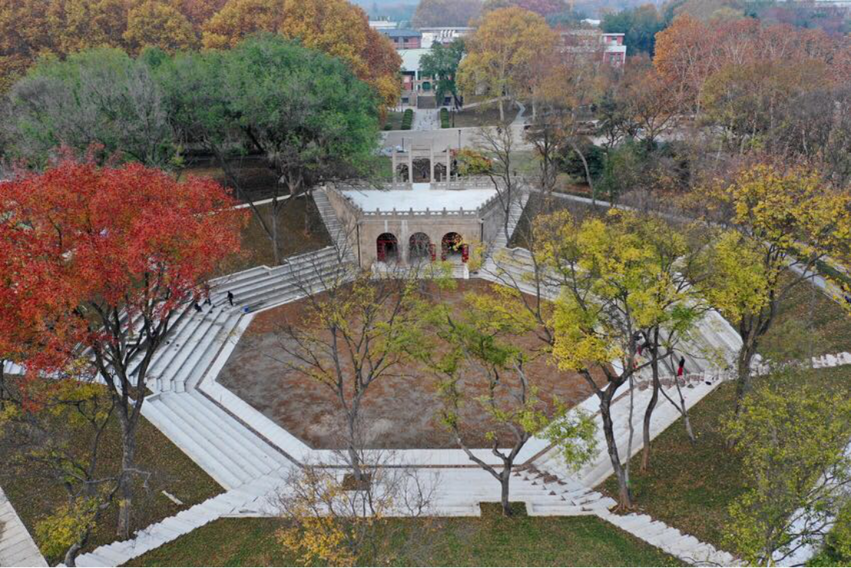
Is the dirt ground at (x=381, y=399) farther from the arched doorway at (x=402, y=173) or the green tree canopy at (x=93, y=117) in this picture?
the arched doorway at (x=402, y=173)

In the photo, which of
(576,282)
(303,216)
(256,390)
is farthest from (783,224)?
(303,216)

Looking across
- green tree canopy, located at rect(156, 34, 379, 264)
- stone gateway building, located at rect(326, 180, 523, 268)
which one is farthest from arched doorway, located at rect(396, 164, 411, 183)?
green tree canopy, located at rect(156, 34, 379, 264)

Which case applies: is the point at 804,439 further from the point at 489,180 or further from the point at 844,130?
the point at 489,180

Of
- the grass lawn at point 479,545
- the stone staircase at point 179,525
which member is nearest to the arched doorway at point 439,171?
the stone staircase at point 179,525

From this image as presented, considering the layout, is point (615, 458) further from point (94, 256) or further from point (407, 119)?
point (407, 119)

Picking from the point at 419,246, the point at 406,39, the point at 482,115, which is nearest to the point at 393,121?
the point at 482,115

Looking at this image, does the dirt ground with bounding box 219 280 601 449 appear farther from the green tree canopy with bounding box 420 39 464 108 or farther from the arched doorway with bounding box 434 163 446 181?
the green tree canopy with bounding box 420 39 464 108
